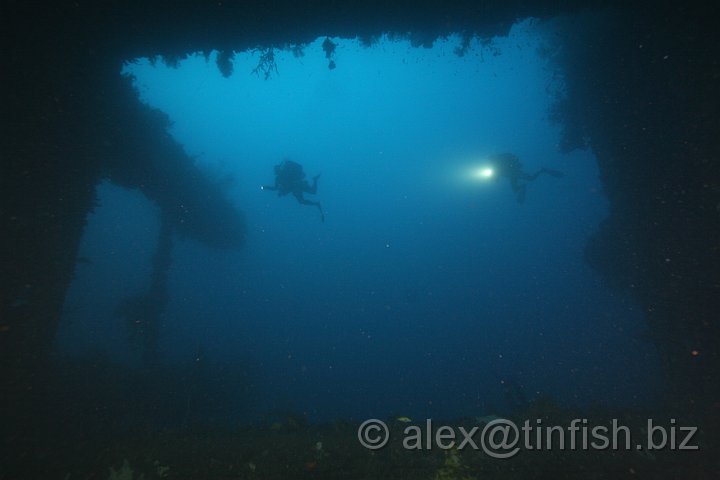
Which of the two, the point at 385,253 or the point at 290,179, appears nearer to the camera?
the point at 290,179

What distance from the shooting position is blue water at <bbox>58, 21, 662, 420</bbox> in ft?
99.8

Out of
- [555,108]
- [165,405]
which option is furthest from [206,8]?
[555,108]

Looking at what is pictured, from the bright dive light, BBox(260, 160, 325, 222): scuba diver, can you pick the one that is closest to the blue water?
BBox(260, 160, 325, 222): scuba diver

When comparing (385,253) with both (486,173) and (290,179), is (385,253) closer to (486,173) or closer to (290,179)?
(486,173)

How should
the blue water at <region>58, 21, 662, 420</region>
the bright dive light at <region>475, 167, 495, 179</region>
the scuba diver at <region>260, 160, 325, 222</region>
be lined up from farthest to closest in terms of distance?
the blue water at <region>58, 21, 662, 420</region> < the bright dive light at <region>475, 167, 495, 179</region> < the scuba diver at <region>260, 160, 325, 222</region>

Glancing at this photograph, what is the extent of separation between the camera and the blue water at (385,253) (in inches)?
1197

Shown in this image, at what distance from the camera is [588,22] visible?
352 inches

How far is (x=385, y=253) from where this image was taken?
90.7 meters

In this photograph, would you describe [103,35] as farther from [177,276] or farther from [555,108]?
→ [177,276]

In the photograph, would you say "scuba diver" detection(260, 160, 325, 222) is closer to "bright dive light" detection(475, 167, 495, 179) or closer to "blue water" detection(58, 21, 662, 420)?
"blue water" detection(58, 21, 662, 420)

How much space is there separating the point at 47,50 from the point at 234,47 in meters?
3.28

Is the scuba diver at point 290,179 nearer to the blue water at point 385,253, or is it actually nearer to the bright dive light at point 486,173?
the blue water at point 385,253

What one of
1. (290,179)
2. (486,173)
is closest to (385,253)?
(486,173)

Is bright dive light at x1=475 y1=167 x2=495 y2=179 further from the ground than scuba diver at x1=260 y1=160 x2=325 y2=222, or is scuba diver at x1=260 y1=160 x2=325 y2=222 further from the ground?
bright dive light at x1=475 y1=167 x2=495 y2=179
